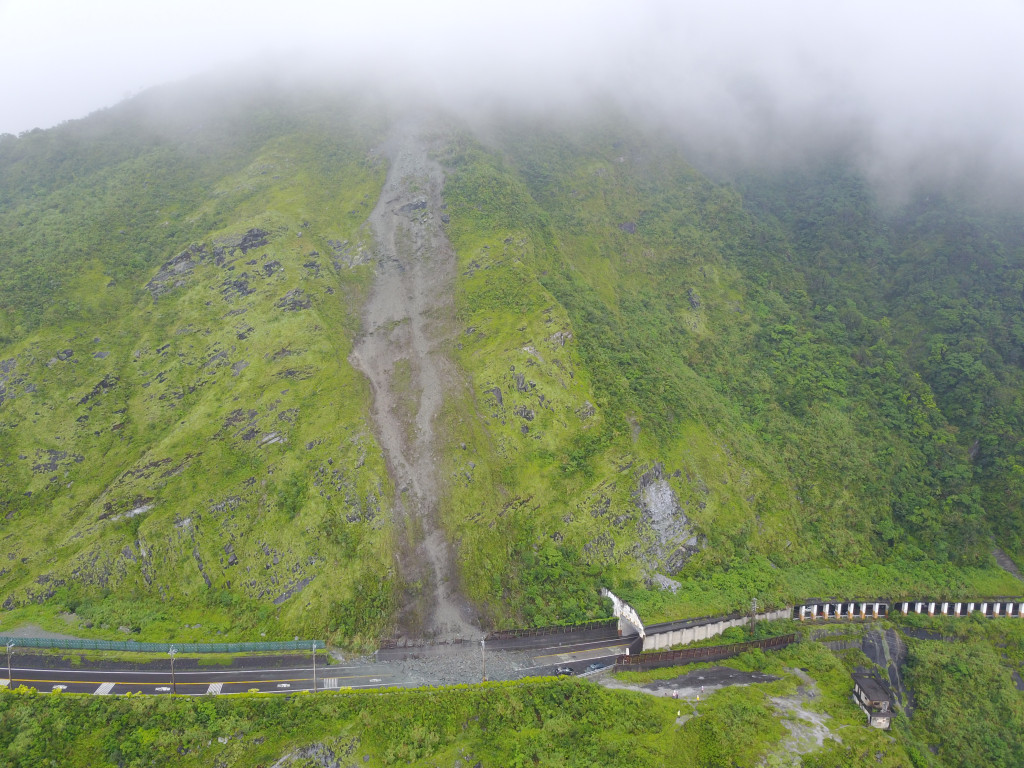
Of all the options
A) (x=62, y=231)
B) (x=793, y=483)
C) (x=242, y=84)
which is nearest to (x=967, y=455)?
(x=793, y=483)

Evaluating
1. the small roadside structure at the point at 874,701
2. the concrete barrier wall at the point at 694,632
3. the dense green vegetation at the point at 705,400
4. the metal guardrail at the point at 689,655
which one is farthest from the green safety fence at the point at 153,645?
the small roadside structure at the point at 874,701

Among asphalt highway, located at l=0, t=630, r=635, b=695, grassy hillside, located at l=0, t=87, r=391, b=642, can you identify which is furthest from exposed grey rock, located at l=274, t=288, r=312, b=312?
asphalt highway, located at l=0, t=630, r=635, b=695

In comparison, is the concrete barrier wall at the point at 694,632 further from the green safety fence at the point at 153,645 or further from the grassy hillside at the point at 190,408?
the green safety fence at the point at 153,645

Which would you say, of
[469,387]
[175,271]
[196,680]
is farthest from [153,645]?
[175,271]

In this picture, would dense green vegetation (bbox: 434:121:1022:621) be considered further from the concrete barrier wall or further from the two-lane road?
the two-lane road

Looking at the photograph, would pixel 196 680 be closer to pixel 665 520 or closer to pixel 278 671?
pixel 278 671

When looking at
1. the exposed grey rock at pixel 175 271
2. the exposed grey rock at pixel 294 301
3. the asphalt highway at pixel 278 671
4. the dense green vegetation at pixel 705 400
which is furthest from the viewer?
the exposed grey rock at pixel 175 271

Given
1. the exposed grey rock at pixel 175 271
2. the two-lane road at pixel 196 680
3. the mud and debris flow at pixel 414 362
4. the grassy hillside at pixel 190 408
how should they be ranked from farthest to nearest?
1. the exposed grey rock at pixel 175 271
2. the mud and debris flow at pixel 414 362
3. the grassy hillside at pixel 190 408
4. the two-lane road at pixel 196 680
